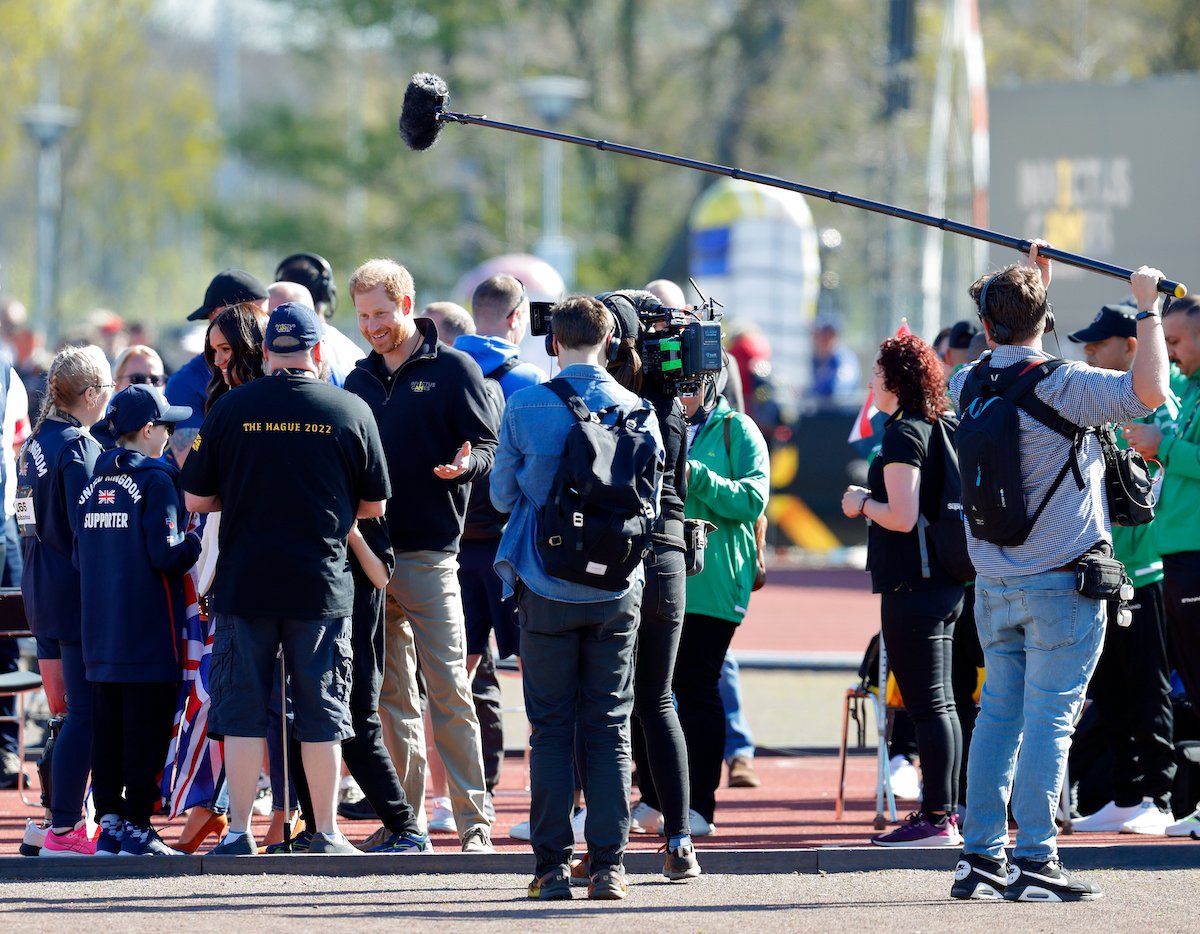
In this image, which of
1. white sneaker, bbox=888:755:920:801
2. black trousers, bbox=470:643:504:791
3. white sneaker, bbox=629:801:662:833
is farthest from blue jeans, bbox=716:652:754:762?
white sneaker, bbox=629:801:662:833

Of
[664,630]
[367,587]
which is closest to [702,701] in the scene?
[664,630]

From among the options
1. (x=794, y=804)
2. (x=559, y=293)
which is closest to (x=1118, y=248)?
(x=559, y=293)

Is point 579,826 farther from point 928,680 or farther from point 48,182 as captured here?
point 48,182

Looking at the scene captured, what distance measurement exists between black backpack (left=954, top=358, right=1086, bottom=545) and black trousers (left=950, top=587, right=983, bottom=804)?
5.47 ft

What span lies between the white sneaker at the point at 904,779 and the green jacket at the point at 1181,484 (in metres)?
1.67

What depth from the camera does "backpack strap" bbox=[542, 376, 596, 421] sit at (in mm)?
6430

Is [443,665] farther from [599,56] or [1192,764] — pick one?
[599,56]

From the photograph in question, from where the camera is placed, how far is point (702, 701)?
774cm

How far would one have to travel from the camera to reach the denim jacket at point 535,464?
6465 mm

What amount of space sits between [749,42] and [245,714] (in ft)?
88.0

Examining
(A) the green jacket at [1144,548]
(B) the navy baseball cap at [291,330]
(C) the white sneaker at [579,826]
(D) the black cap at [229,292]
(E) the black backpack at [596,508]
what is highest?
(D) the black cap at [229,292]

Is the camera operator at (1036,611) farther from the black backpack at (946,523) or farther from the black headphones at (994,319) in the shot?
the black backpack at (946,523)

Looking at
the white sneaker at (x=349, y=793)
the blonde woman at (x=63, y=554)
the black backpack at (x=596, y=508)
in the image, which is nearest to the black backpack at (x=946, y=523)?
the black backpack at (x=596, y=508)

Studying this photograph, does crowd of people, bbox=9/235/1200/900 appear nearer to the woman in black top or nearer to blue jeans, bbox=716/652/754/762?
the woman in black top
